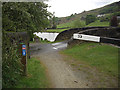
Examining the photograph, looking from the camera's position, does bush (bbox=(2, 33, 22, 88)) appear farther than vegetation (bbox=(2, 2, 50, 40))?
No

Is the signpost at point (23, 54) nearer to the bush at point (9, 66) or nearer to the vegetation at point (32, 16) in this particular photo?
the bush at point (9, 66)

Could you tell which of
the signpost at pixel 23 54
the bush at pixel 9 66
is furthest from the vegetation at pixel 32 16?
the bush at pixel 9 66

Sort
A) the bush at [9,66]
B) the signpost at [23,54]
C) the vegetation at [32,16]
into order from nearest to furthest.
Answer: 1. the bush at [9,66]
2. the signpost at [23,54]
3. the vegetation at [32,16]

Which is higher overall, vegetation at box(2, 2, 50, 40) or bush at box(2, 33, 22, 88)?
vegetation at box(2, 2, 50, 40)

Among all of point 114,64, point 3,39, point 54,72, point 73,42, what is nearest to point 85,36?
point 73,42

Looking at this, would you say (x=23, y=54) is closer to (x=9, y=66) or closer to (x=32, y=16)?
(x=9, y=66)

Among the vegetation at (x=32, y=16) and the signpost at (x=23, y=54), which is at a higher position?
the vegetation at (x=32, y=16)

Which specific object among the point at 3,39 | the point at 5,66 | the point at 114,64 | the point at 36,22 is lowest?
the point at 114,64

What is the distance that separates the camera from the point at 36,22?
13203mm

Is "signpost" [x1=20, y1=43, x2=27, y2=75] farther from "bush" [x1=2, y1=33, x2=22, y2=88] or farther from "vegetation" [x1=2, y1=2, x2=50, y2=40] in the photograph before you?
"vegetation" [x1=2, y1=2, x2=50, y2=40]

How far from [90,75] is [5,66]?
153 inches

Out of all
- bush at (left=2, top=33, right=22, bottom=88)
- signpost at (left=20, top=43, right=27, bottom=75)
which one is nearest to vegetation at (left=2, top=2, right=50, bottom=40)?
signpost at (left=20, top=43, right=27, bottom=75)

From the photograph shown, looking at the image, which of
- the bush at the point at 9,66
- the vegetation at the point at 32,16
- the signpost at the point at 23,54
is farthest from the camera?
the vegetation at the point at 32,16

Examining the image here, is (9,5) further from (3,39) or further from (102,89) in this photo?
(102,89)
